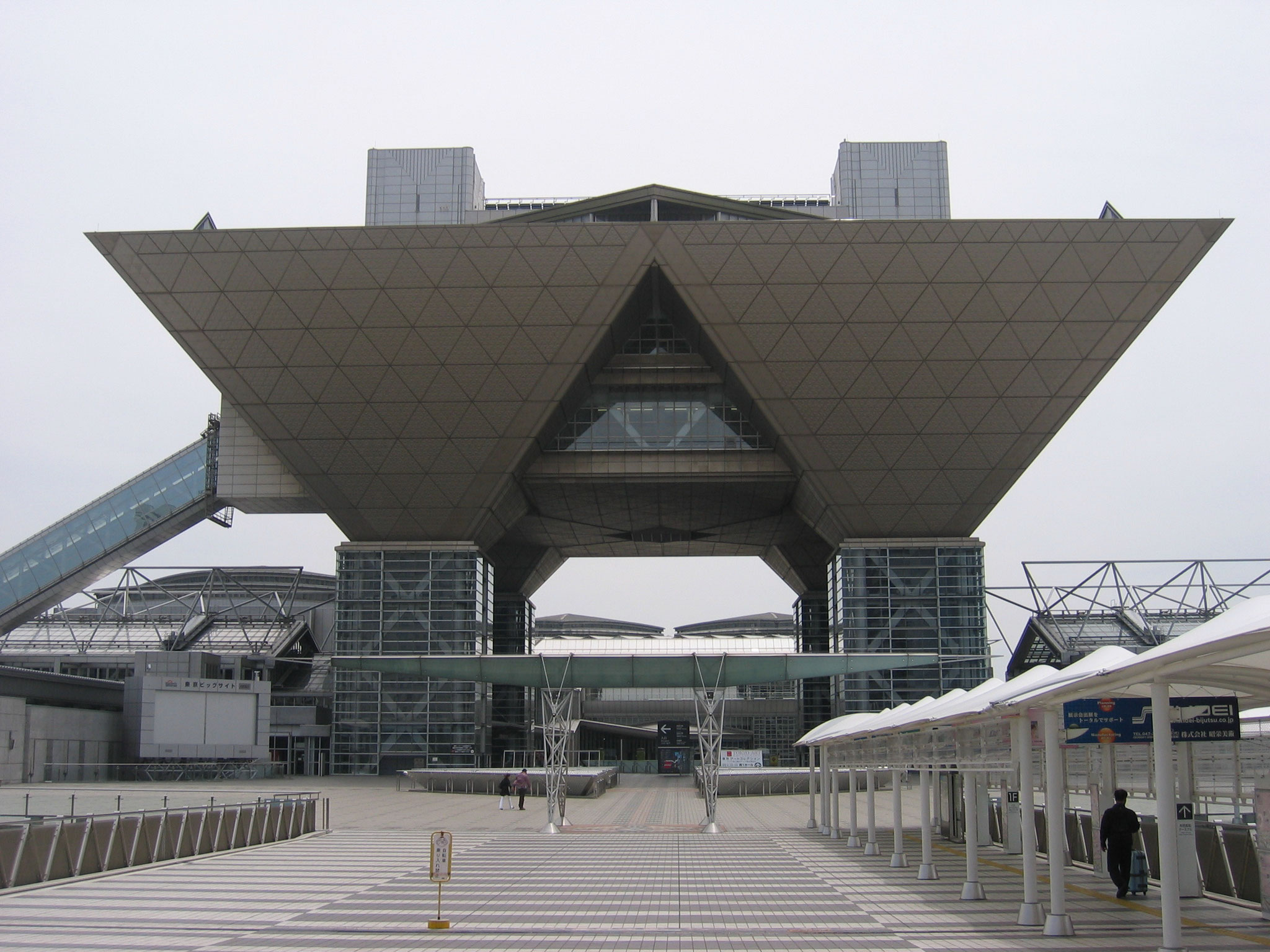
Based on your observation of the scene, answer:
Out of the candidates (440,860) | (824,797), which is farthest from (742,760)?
(440,860)

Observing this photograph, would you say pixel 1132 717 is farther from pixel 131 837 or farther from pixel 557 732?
pixel 557 732

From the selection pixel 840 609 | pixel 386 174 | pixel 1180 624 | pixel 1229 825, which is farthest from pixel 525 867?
pixel 386 174

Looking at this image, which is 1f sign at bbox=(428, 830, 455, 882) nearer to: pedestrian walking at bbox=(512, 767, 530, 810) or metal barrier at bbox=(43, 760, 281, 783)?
pedestrian walking at bbox=(512, 767, 530, 810)

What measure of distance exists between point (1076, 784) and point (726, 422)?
3114cm

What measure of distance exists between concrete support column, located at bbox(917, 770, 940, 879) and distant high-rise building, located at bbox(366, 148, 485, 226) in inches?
2412

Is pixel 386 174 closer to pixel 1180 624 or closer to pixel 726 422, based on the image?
pixel 726 422

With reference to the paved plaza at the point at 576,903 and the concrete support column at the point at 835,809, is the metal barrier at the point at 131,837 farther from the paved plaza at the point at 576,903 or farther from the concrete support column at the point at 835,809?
the concrete support column at the point at 835,809

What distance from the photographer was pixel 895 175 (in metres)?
76.1

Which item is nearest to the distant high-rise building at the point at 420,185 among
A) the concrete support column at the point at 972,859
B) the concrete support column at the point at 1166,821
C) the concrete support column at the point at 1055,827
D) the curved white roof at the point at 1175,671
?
the curved white roof at the point at 1175,671

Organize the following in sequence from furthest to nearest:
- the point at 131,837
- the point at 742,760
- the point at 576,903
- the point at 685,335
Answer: the point at 742,760
the point at 685,335
the point at 131,837
the point at 576,903

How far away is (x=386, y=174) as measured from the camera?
258ft

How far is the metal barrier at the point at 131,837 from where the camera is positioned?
19.4m

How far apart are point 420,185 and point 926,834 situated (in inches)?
2556

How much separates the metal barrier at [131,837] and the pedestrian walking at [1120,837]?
16549 millimetres
